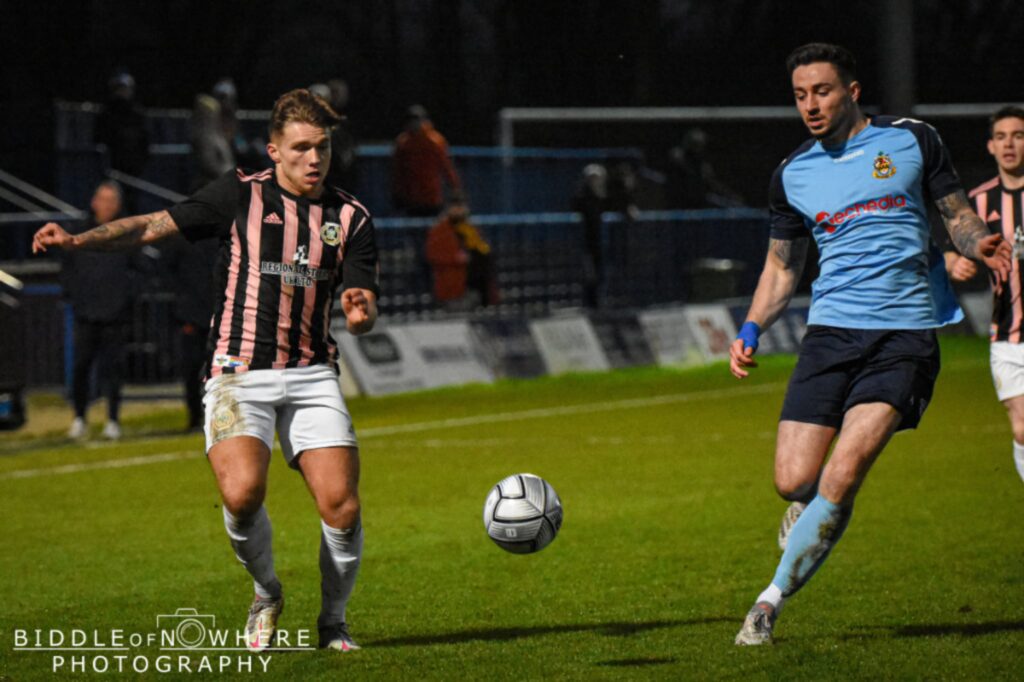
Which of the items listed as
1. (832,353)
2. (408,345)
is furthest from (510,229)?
(832,353)

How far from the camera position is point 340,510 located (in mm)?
6344

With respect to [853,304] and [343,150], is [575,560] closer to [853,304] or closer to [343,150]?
[853,304]

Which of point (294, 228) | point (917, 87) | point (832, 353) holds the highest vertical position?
point (917, 87)

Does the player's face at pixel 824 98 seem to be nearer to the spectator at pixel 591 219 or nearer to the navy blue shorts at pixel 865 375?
the navy blue shorts at pixel 865 375

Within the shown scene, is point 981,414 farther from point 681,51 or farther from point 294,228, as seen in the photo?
point 681,51

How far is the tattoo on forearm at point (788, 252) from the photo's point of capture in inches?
269

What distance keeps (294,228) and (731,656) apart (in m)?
2.28

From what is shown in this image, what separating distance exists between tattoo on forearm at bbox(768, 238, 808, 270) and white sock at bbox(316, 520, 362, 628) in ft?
6.47

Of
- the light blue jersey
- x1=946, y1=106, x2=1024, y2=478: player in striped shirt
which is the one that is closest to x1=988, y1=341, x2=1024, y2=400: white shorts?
x1=946, y1=106, x2=1024, y2=478: player in striped shirt

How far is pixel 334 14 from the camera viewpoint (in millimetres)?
29828

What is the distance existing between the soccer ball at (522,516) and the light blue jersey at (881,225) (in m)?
1.37

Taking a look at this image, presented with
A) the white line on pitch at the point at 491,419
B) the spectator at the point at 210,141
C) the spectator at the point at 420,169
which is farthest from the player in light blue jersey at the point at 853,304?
the spectator at the point at 420,169

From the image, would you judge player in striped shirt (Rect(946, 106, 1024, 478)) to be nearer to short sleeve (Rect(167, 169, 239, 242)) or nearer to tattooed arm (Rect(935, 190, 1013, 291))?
tattooed arm (Rect(935, 190, 1013, 291))

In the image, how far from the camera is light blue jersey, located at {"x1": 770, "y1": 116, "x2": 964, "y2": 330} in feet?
21.3
